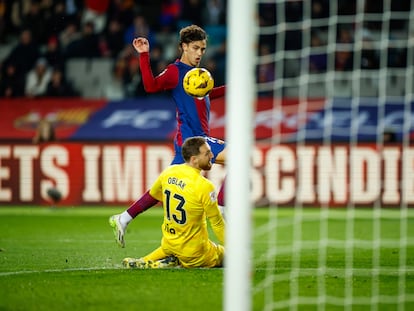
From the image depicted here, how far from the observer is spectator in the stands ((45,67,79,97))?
17703 millimetres

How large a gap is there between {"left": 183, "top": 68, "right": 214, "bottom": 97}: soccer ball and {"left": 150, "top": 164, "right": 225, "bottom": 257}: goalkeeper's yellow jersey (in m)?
0.83

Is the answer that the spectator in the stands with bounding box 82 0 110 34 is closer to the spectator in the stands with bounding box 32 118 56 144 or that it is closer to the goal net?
the goal net

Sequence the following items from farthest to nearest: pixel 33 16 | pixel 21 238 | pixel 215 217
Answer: pixel 33 16 < pixel 21 238 < pixel 215 217

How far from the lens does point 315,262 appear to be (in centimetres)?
814

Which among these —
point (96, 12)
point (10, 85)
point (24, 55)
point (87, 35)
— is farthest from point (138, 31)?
point (10, 85)

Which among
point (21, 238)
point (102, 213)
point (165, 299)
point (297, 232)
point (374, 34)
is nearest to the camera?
point (165, 299)

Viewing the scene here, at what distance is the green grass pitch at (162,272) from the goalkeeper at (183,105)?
43 cm

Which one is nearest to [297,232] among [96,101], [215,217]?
[215,217]

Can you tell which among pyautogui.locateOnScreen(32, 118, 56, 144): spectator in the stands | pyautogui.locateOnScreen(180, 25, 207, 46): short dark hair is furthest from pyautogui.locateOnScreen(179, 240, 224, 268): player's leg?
pyautogui.locateOnScreen(32, 118, 56, 144): spectator in the stands

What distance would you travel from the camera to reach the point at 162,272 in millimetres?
7172

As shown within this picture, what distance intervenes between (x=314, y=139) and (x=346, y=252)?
20.5 ft

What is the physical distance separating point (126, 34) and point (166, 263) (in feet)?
38.1

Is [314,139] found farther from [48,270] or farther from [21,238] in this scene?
[48,270]

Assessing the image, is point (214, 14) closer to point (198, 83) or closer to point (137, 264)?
point (198, 83)
